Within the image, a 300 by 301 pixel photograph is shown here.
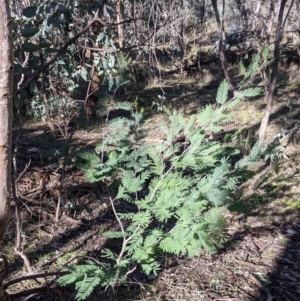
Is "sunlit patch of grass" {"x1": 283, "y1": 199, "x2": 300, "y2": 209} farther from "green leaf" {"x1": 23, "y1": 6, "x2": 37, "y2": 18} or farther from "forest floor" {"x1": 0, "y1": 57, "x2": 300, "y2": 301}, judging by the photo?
"green leaf" {"x1": 23, "y1": 6, "x2": 37, "y2": 18}

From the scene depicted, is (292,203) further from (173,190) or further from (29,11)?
(29,11)

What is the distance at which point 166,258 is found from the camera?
293cm

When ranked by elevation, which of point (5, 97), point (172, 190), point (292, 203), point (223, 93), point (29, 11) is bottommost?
point (292, 203)

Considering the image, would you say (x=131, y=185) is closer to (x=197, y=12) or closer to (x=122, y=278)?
(x=122, y=278)

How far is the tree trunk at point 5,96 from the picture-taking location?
1184 millimetres

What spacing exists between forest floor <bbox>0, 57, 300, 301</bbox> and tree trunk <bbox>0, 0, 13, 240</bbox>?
101 cm


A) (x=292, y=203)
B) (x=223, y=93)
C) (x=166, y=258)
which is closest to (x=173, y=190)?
(x=223, y=93)

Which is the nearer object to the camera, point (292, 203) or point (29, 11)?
point (29, 11)

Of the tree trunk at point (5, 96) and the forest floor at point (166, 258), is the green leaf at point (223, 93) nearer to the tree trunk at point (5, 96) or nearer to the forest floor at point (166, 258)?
the forest floor at point (166, 258)

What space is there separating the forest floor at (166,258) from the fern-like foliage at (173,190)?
23 centimetres

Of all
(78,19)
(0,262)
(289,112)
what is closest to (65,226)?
(0,262)

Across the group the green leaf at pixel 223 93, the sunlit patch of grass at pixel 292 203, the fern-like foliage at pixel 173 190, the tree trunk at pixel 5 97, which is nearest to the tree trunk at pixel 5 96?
the tree trunk at pixel 5 97

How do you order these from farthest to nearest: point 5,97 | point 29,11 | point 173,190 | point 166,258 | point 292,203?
point 292,203, point 166,258, point 29,11, point 173,190, point 5,97

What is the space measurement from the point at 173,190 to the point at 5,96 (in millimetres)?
856
